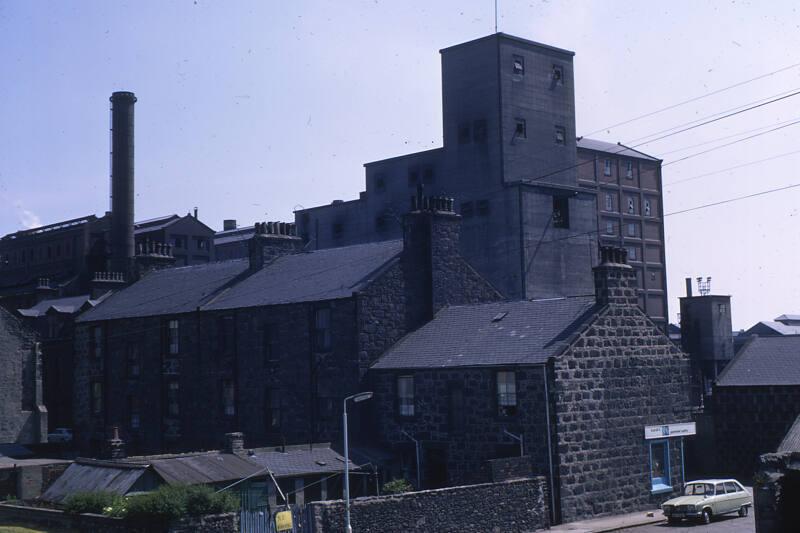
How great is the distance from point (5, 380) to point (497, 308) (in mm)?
30898

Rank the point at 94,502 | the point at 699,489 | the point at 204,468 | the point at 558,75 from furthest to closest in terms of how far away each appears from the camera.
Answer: the point at 558,75, the point at 699,489, the point at 204,468, the point at 94,502

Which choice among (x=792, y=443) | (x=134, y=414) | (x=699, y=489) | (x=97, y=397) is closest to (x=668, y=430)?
(x=699, y=489)

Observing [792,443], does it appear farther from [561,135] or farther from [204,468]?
[561,135]

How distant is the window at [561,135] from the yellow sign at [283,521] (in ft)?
172

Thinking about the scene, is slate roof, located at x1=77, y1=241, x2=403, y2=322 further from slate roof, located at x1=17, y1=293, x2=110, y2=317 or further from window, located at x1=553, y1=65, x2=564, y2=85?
window, located at x1=553, y1=65, x2=564, y2=85

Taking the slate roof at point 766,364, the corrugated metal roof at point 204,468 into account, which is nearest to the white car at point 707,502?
the slate roof at point 766,364

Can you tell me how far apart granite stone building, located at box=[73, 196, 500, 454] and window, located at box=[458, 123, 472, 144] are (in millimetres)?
24968

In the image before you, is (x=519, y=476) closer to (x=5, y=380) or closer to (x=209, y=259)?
(x=5, y=380)

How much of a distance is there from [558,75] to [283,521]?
5520cm

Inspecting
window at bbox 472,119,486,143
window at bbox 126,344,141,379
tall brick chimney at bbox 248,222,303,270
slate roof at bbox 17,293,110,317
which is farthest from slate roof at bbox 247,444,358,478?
window at bbox 472,119,486,143

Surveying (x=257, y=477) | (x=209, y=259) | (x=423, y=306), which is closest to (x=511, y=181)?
(x=423, y=306)

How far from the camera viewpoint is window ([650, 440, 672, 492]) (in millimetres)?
38188

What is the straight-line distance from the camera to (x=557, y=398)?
3425 cm

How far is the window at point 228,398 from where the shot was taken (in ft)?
149
